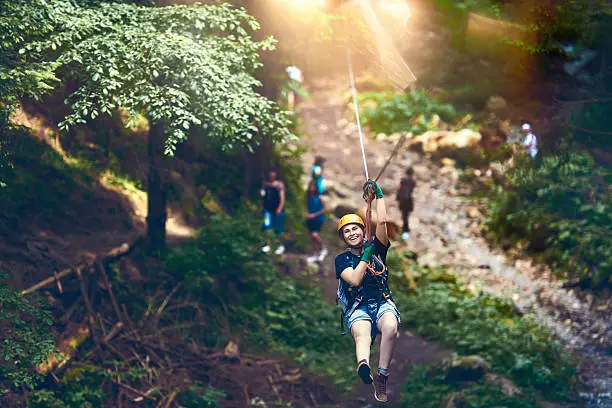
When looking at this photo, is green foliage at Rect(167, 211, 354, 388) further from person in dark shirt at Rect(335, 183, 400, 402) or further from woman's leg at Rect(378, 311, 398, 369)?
woman's leg at Rect(378, 311, 398, 369)

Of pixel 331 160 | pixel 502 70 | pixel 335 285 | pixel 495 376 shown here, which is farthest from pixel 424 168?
pixel 495 376

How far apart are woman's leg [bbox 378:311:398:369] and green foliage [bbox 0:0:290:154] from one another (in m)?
4.38

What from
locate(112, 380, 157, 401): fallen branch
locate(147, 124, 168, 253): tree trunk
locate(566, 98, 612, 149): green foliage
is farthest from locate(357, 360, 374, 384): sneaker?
locate(566, 98, 612, 149): green foliage

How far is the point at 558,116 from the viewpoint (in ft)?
46.3

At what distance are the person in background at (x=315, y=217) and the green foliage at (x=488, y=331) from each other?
2.04 metres

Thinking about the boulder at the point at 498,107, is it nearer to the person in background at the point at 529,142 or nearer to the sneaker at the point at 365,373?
the person in background at the point at 529,142

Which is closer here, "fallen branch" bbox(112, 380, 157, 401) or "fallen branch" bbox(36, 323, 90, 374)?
"fallen branch" bbox(36, 323, 90, 374)

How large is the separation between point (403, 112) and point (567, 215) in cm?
984

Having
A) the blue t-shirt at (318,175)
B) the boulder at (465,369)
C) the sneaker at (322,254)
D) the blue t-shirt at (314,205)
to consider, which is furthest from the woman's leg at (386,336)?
the sneaker at (322,254)

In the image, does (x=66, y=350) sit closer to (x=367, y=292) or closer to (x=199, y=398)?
(x=199, y=398)

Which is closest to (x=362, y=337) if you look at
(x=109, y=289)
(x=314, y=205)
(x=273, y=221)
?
(x=109, y=289)

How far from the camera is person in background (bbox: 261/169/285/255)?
51.5 ft

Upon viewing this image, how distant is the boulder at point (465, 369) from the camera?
12.9m

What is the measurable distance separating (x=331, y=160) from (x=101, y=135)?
9984 millimetres
